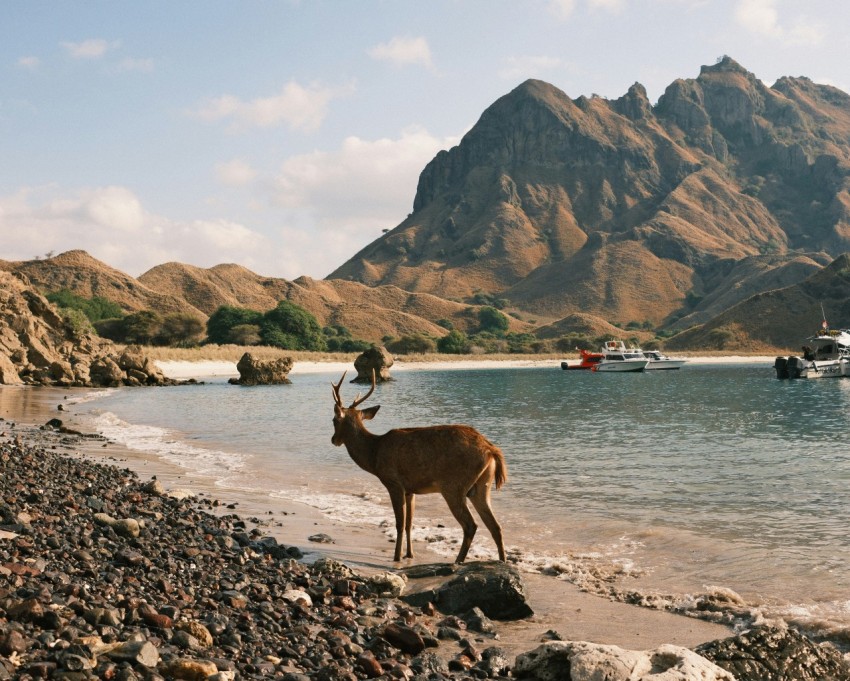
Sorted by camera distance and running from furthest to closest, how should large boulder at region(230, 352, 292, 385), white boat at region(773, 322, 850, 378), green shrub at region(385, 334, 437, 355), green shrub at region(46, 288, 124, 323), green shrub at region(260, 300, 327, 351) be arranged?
green shrub at region(385, 334, 437, 355)
green shrub at region(260, 300, 327, 351)
green shrub at region(46, 288, 124, 323)
white boat at region(773, 322, 850, 378)
large boulder at region(230, 352, 292, 385)

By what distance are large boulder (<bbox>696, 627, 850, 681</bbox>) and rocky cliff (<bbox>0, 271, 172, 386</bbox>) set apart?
4637 centimetres

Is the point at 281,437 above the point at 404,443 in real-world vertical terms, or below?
below

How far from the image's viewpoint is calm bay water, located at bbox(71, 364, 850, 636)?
30.7 ft

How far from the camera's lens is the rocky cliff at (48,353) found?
4597cm

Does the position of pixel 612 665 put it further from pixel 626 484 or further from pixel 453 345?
pixel 453 345

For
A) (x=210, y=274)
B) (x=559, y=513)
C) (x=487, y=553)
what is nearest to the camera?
(x=487, y=553)

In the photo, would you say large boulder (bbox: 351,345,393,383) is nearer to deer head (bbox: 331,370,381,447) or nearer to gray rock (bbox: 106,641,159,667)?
deer head (bbox: 331,370,381,447)

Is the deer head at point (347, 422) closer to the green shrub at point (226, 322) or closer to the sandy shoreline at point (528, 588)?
the sandy shoreline at point (528, 588)

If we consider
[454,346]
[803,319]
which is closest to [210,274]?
[454,346]

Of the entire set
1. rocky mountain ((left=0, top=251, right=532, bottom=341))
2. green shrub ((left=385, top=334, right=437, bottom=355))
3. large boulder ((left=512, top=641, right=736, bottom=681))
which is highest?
rocky mountain ((left=0, top=251, right=532, bottom=341))

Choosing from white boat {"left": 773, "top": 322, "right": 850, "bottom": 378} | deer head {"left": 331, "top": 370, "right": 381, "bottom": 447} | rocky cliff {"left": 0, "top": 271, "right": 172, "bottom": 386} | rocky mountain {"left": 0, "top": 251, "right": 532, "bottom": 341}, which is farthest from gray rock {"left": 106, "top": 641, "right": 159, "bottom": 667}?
rocky mountain {"left": 0, "top": 251, "right": 532, "bottom": 341}

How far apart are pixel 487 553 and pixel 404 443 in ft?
7.01

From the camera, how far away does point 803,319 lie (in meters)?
138

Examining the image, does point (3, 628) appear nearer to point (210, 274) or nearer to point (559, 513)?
point (559, 513)
